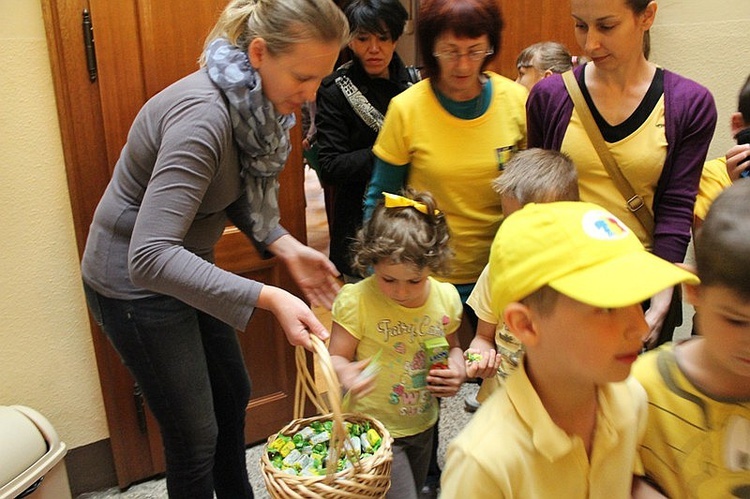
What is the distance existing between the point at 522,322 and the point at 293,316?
1.72 ft

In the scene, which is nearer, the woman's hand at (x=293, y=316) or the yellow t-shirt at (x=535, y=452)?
the yellow t-shirt at (x=535, y=452)

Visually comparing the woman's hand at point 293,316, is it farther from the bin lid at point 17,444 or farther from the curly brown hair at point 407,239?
the bin lid at point 17,444

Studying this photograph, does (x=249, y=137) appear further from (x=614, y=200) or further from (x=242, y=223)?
(x=614, y=200)

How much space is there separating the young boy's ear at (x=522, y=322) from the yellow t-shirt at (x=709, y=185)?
0.99m

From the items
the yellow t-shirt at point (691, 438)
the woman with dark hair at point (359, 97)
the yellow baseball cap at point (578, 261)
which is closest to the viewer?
the yellow baseball cap at point (578, 261)

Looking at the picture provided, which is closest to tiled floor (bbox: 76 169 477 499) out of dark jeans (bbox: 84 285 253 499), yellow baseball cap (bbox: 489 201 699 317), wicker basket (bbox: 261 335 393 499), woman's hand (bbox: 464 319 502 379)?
dark jeans (bbox: 84 285 253 499)

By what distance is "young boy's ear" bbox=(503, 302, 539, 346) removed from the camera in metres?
0.91

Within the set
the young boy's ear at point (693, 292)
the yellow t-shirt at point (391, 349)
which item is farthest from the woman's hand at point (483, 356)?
the young boy's ear at point (693, 292)

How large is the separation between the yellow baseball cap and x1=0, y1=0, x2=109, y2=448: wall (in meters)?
1.48

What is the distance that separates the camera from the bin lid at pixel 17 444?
1749 millimetres

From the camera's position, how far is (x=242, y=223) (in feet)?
5.53

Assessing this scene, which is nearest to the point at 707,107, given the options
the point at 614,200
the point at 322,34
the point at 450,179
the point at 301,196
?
the point at 614,200

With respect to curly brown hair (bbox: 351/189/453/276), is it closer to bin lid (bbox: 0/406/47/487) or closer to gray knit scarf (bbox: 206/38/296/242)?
gray knit scarf (bbox: 206/38/296/242)

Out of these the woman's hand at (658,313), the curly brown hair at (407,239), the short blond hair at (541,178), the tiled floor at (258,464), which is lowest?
the tiled floor at (258,464)
